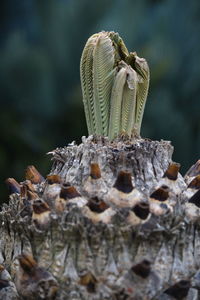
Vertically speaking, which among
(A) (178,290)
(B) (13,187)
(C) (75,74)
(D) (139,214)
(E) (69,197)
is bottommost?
(A) (178,290)

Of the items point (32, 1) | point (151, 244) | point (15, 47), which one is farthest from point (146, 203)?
point (32, 1)

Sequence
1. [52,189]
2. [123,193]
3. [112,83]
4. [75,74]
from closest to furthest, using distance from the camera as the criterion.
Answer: [123,193]
[52,189]
[112,83]
[75,74]

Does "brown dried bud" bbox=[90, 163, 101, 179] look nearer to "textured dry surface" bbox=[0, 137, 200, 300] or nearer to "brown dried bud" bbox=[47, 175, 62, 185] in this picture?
"textured dry surface" bbox=[0, 137, 200, 300]

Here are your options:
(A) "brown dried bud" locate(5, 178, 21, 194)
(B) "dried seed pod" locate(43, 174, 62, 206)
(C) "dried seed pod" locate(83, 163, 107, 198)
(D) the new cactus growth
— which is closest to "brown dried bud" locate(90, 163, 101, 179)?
(C) "dried seed pod" locate(83, 163, 107, 198)

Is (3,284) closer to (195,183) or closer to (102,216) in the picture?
(102,216)

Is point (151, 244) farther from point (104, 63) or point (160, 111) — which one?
point (160, 111)

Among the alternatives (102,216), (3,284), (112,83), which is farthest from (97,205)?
(112,83)

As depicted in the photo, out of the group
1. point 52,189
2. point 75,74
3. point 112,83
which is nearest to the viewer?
point 52,189

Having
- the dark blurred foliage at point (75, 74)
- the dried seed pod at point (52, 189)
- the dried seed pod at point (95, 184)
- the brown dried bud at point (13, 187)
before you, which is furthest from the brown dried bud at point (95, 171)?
the dark blurred foliage at point (75, 74)
